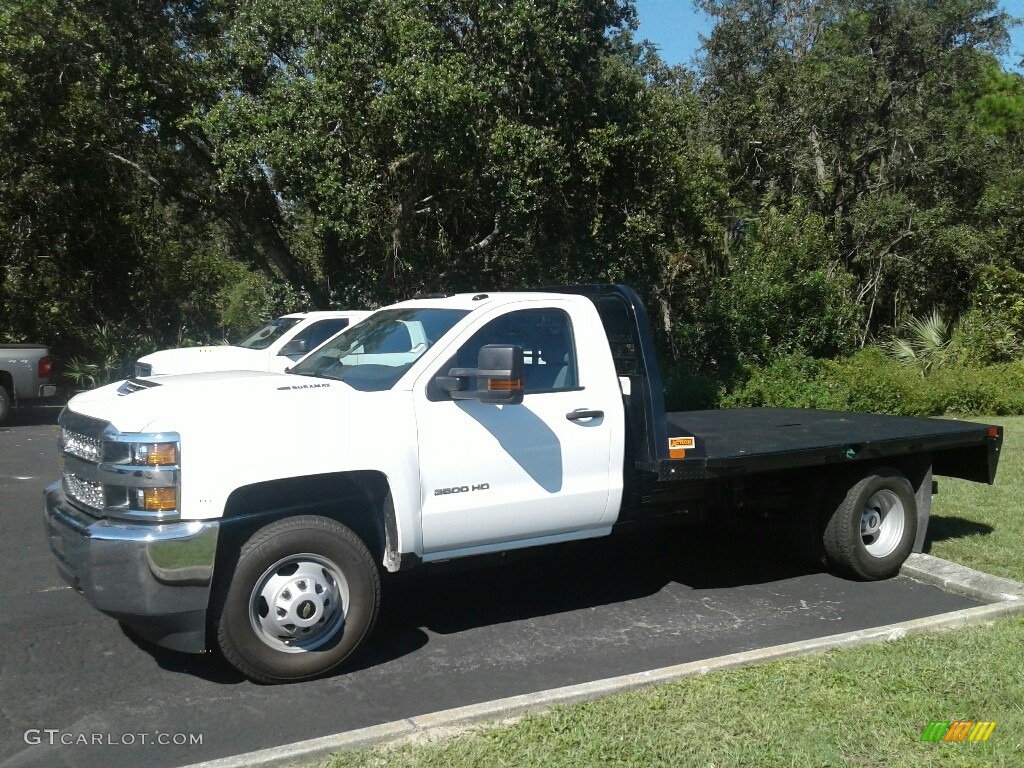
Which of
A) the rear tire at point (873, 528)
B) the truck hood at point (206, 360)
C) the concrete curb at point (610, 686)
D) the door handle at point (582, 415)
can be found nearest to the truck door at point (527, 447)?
the door handle at point (582, 415)

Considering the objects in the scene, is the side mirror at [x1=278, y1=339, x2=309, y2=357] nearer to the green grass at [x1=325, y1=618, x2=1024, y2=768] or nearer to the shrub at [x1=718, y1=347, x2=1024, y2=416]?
the shrub at [x1=718, y1=347, x2=1024, y2=416]

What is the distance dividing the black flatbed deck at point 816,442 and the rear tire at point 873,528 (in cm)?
25

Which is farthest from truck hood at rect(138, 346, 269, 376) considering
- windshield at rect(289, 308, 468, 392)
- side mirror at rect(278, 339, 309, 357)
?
windshield at rect(289, 308, 468, 392)

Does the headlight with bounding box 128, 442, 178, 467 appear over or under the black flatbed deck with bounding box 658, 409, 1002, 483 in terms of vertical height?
over

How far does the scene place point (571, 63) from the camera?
57.5 ft

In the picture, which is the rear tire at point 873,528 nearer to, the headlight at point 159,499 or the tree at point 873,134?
the headlight at point 159,499

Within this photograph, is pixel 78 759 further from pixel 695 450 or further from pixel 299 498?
pixel 695 450

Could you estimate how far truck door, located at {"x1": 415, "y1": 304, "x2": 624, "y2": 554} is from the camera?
5.48m

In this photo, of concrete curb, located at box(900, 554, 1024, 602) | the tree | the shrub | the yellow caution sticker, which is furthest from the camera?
the tree

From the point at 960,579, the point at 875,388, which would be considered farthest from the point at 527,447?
the point at 875,388

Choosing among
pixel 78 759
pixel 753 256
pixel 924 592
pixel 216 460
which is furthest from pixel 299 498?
pixel 753 256

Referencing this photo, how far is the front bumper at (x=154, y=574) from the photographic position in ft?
15.5

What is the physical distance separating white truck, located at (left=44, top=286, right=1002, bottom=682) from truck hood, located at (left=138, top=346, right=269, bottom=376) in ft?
24.1

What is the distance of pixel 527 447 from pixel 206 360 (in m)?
9.34
